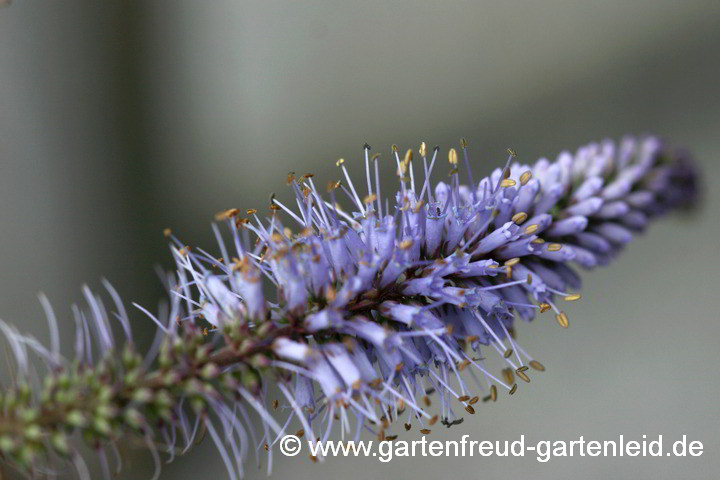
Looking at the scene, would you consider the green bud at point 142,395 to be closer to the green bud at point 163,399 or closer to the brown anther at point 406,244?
the green bud at point 163,399

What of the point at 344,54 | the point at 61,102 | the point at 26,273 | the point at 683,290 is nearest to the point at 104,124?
the point at 61,102

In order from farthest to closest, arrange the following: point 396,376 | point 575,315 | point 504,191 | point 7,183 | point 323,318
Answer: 1. point 575,315
2. point 7,183
3. point 504,191
4. point 396,376
5. point 323,318

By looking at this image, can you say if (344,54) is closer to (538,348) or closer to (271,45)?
(271,45)

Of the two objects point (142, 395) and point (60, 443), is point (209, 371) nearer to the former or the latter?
point (142, 395)

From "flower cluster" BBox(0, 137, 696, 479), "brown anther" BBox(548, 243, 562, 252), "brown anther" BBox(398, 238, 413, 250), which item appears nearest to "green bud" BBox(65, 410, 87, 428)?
"flower cluster" BBox(0, 137, 696, 479)

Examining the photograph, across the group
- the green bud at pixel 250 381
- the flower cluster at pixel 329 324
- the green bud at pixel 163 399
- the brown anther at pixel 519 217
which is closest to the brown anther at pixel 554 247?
the flower cluster at pixel 329 324

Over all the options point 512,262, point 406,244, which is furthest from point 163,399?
point 512,262

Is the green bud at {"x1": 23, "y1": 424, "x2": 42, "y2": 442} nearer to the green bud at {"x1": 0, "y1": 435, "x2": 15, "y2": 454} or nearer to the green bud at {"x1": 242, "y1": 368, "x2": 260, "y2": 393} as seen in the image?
the green bud at {"x1": 0, "y1": 435, "x2": 15, "y2": 454}
